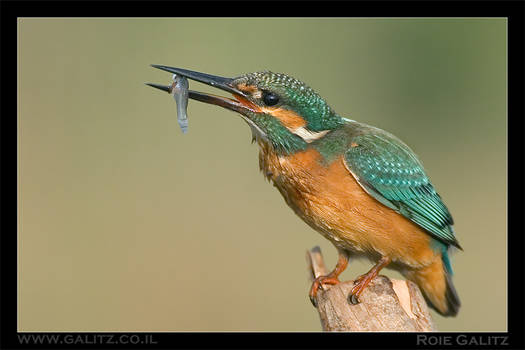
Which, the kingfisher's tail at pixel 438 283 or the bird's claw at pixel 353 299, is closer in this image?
the bird's claw at pixel 353 299

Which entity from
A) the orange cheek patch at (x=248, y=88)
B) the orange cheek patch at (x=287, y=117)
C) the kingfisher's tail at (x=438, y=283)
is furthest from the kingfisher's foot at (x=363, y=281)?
the orange cheek patch at (x=248, y=88)

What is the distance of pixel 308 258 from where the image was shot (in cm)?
440

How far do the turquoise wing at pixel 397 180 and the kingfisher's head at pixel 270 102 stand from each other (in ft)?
1.06

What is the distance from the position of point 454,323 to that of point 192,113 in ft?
11.2

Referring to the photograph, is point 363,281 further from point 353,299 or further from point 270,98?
point 270,98

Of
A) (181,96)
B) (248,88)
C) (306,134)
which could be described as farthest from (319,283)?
(181,96)

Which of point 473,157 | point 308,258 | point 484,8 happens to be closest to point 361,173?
point 308,258

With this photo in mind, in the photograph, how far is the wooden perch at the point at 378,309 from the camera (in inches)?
129

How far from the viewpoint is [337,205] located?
385 cm

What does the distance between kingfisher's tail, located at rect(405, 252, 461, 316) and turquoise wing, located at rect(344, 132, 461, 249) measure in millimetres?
200

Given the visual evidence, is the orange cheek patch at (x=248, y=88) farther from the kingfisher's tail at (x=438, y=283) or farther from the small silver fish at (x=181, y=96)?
the kingfisher's tail at (x=438, y=283)

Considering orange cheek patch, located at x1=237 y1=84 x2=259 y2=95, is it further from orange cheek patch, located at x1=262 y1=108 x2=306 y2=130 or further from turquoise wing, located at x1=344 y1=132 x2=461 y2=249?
turquoise wing, located at x1=344 y1=132 x2=461 y2=249

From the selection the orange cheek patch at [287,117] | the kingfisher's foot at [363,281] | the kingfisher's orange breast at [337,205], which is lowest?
the kingfisher's foot at [363,281]

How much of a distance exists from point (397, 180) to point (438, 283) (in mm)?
780
